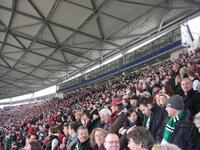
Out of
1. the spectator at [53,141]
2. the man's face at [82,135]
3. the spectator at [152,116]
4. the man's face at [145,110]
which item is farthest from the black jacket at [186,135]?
the spectator at [53,141]

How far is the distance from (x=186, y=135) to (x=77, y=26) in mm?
19816

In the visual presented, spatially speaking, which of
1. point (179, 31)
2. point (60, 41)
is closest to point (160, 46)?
point (179, 31)

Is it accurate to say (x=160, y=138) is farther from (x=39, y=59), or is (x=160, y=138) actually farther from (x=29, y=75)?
(x=29, y=75)

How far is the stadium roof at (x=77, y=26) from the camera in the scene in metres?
20.3

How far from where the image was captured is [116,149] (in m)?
3.83

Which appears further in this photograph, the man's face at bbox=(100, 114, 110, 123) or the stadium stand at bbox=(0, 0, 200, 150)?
the man's face at bbox=(100, 114, 110, 123)

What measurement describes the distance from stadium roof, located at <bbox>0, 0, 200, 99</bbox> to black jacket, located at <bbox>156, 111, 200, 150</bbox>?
15.7 metres

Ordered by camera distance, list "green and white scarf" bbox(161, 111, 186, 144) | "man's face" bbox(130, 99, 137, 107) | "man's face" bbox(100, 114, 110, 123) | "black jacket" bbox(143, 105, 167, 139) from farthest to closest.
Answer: "man's face" bbox(130, 99, 137, 107) < "man's face" bbox(100, 114, 110, 123) < "black jacket" bbox(143, 105, 167, 139) < "green and white scarf" bbox(161, 111, 186, 144)

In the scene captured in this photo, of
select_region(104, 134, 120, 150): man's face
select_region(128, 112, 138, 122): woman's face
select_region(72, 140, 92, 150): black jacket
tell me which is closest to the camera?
select_region(104, 134, 120, 150): man's face

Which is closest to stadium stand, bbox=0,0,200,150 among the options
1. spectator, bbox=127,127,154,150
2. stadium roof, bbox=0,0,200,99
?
stadium roof, bbox=0,0,200,99

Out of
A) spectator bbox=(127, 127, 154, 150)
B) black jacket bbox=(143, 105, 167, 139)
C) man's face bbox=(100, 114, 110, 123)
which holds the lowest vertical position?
spectator bbox=(127, 127, 154, 150)

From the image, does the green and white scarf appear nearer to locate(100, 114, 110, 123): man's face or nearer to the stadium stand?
the stadium stand

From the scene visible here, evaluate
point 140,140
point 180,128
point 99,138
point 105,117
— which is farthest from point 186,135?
point 105,117

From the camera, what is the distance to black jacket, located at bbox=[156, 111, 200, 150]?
13.0ft
